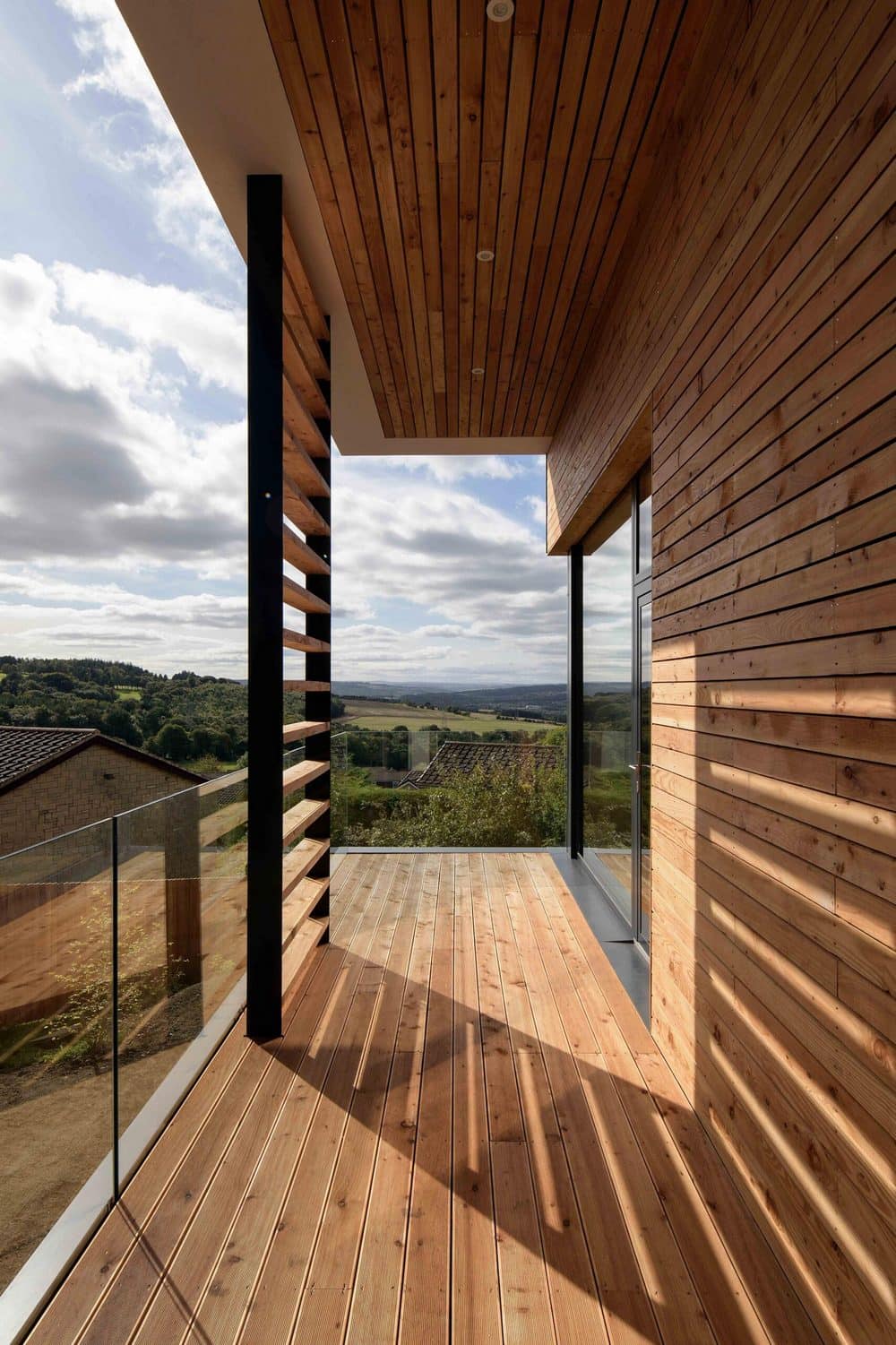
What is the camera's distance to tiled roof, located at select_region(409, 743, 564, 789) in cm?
627

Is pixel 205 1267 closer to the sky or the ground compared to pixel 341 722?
closer to the ground

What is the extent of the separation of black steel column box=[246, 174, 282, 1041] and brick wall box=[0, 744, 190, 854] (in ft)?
7.23

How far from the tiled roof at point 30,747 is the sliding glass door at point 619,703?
425 cm

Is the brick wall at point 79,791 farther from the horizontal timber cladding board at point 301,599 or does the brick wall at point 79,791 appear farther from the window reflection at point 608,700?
the window reflection at point 608,700

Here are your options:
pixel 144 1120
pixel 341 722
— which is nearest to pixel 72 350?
pixel 341 722

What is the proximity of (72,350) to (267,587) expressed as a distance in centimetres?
2064

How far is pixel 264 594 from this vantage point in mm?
2674

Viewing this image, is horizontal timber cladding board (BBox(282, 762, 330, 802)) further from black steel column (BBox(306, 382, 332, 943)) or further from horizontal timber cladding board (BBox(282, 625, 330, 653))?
horizontal timber cladding board (BBox(282, 625, 330, 653))

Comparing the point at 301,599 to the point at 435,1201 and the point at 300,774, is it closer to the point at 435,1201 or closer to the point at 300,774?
the point at 300,774

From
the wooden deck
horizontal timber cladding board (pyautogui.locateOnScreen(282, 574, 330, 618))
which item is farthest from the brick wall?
the wooden deck

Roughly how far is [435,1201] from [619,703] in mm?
2973

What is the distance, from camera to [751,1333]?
1397mm

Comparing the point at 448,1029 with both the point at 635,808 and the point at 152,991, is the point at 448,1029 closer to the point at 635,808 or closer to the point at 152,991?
the point at 152,991

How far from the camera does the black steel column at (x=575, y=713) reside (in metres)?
5.66
